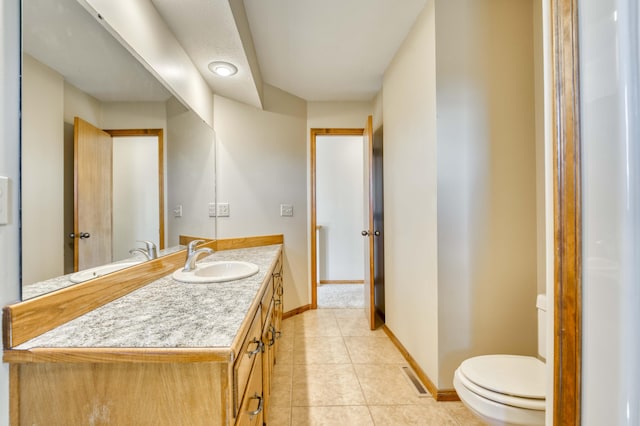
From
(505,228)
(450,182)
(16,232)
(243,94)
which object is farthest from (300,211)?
(16,232)

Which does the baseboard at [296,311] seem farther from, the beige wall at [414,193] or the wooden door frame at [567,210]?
the wooden door frame at [567,210]

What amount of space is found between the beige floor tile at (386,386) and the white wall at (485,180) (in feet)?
0.66

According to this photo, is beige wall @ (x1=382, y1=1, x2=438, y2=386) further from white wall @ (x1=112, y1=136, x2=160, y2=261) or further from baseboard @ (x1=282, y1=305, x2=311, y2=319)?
white wall @ (x1=112, y1=136, x2=160, y2=261)

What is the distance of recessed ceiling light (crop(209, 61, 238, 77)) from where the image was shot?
1896 mm

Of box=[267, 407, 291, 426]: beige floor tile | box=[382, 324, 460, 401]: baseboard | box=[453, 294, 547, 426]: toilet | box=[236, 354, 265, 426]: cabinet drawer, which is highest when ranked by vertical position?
box=[236, 354, 265, 426]: cabinet drawer

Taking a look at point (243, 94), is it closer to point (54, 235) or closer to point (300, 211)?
point (300, 211)

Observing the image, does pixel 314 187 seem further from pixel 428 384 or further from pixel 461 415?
pixel 461 415

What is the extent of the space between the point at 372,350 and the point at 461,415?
2.54 feet

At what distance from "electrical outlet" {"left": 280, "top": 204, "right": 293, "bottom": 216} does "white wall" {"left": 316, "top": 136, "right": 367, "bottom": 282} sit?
1.40 meters

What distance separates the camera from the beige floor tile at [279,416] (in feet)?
4.71

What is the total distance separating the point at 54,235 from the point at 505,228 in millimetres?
2019

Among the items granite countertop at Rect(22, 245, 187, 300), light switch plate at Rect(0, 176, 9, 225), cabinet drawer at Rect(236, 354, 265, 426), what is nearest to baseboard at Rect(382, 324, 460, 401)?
cabinet drawer at Rect(236, 354, 265, 426)

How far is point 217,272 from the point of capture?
62.2 inches

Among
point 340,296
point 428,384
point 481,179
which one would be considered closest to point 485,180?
point 481,179
